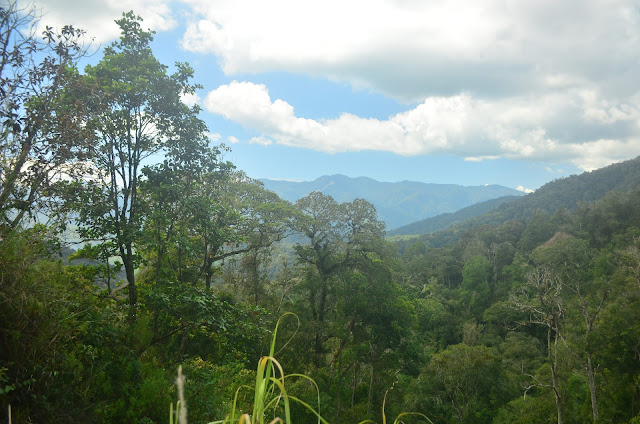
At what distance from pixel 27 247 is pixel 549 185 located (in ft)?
474

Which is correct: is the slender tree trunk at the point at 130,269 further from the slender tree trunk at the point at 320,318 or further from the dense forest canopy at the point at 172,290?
the slender tree trunk at the point at 320,318

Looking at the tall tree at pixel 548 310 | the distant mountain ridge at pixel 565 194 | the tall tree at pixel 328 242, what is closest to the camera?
the tall tree at pixel 548 310

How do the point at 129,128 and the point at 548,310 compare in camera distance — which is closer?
the point at 129,128

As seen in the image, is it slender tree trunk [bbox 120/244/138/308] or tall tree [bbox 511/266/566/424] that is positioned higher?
slender tree trunk [bbox 120/244/138/308]

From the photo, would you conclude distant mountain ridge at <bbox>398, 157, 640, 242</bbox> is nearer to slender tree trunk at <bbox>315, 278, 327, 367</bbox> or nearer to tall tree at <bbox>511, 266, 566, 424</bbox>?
tall tree at <bbox>511, 266, 566, 424</bbox>

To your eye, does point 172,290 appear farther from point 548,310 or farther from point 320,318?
point 548,310

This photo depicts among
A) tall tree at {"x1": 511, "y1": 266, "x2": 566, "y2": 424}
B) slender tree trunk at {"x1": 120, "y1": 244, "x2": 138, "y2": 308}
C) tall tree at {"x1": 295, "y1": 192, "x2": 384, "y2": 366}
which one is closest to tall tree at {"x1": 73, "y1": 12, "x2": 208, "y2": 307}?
slender tree trunk at {"x1": 120, "y1": 244, "x2": 138, "y2": 308}

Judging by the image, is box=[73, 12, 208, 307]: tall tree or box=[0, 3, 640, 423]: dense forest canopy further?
box=[73, 12, 208, 307]: tall tree

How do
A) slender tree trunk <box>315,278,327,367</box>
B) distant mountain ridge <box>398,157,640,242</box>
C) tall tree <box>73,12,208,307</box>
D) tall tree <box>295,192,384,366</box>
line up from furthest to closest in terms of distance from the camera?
distant mountain ridge <box>398,157,640,242</box> → slender tree trunk <box>315,278,327,367</box> → tall tree <box>295,192,384,366</box> → tall tree <box>73,12,208,307</box>

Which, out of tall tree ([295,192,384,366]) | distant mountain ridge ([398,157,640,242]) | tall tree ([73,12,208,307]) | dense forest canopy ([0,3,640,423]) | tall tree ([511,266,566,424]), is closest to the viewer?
dense forest canopy ([0,3,640,423])

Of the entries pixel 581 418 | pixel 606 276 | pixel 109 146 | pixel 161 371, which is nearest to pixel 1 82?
pixel 109 146

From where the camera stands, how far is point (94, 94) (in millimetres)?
5250

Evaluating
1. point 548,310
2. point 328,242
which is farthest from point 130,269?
point 548,310

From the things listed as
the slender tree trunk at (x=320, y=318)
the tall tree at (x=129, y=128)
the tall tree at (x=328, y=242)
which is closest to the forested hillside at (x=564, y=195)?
the tall tree at (x=328, y=242)
